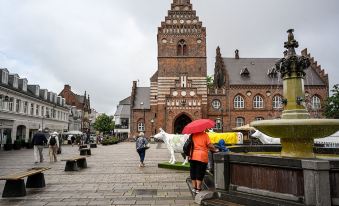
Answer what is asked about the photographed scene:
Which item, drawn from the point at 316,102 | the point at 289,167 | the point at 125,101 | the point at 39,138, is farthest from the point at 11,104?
the point at 125,101

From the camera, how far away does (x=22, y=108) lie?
125 feet

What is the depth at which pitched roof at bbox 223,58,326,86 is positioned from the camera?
173 ft

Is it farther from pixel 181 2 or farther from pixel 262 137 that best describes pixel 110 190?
pixel 181 2

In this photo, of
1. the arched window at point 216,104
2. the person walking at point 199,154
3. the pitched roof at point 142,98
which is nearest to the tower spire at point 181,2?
the arched window at point 216,104

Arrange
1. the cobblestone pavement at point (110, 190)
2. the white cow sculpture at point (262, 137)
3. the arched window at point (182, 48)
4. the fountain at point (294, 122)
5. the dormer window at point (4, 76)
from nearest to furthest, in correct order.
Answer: the fountain at point (294, 122) → the cobblestone pavement at point (110, 190) → the white cow sculpture at point (262, 137) → the dormer window at point (4, 76) → the arched window at point (182, 48)

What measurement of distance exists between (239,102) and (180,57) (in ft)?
41.4

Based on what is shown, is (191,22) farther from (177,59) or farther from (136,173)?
(136,173)

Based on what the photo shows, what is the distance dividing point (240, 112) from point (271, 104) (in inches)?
216

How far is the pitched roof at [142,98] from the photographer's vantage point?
56.3 m

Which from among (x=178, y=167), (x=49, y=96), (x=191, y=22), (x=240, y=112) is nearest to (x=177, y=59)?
(x=191, y=22)

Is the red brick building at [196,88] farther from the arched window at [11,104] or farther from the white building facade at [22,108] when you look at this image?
the arched window at [11,104]

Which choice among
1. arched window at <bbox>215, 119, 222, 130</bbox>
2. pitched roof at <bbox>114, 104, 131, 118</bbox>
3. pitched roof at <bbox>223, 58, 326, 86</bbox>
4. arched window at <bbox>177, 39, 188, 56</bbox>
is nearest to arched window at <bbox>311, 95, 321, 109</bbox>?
pitched roof at <bbox>223, 58, 326, 86</bbox>

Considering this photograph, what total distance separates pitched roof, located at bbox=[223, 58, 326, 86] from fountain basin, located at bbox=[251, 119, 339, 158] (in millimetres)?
45049

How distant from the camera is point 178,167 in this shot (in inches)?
A: 576
